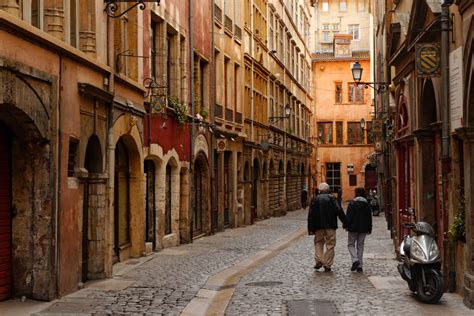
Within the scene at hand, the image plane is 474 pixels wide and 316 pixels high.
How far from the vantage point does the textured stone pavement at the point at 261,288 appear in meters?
10.8

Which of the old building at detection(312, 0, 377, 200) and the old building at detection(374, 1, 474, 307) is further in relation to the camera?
the old building at detection(312, 0, 377, 200)

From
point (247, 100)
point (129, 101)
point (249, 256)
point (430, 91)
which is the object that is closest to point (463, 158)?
point (430, 91)

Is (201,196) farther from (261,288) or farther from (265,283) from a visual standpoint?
(261,288)

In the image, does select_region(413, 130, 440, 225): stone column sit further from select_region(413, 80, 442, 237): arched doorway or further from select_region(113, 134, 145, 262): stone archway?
select_region(113, 134, 145, 262): stone archway

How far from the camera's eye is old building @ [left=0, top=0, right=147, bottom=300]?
34.2 feet

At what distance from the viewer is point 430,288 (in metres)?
11.1

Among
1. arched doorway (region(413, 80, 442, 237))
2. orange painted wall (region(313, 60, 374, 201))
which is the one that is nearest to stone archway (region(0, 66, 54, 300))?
arched doorway (region(413, 80, 442, 237))

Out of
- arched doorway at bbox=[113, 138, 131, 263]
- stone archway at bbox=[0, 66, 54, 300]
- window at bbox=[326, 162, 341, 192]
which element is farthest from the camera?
window at bbox=[326, 162, 341, 192]

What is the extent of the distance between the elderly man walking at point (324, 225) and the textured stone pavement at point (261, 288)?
0.33 metres

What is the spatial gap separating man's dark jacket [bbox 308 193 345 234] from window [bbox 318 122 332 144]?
164 feet

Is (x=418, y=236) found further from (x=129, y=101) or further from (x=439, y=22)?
(x=129, y=101)

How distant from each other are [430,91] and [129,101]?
6.14 m

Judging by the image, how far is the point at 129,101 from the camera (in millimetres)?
16344

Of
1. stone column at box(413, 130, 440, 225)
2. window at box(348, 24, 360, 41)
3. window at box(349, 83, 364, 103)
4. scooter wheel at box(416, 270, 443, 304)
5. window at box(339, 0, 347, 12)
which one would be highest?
window at box(339, 0, 347, 12)
